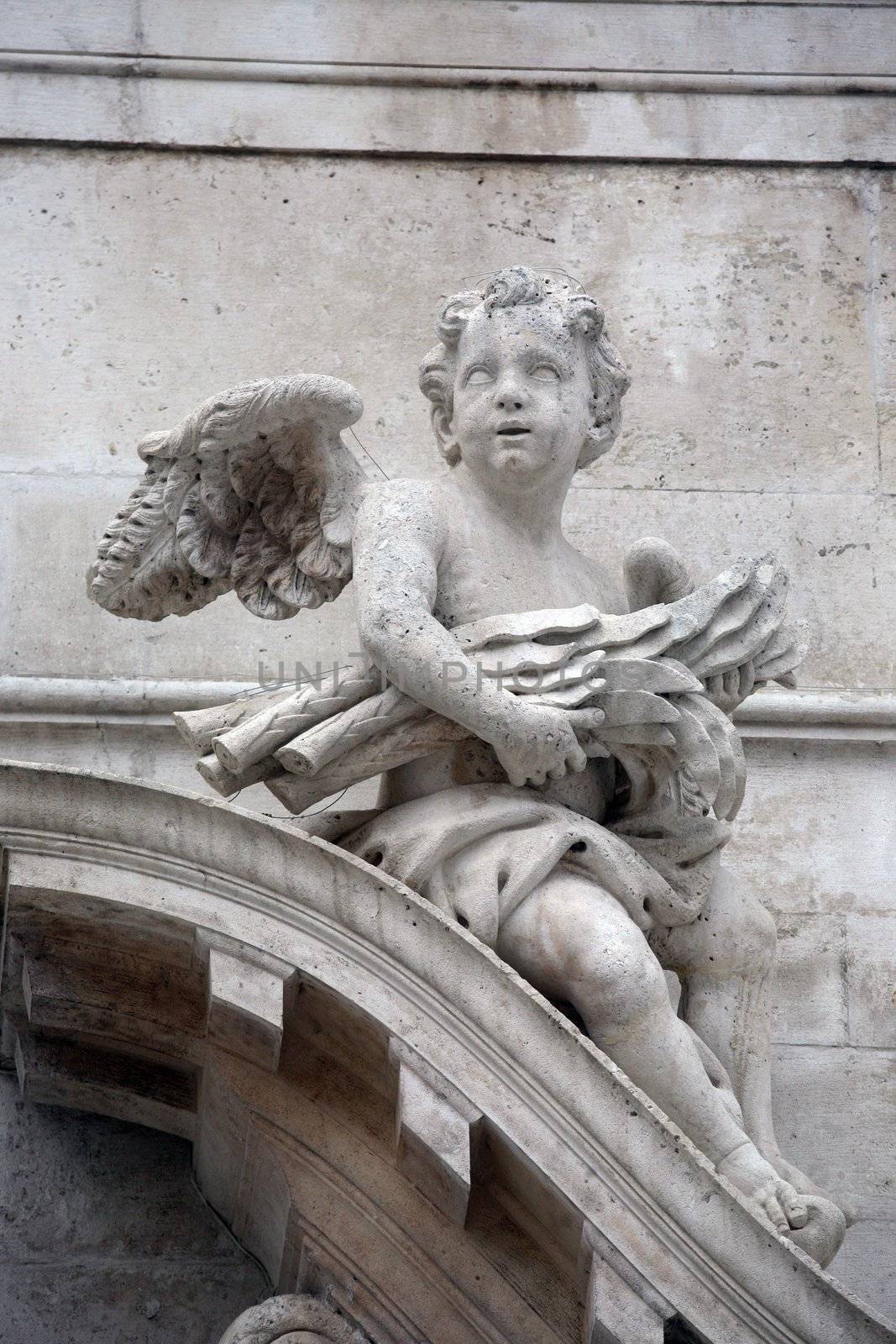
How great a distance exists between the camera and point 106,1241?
187 inches

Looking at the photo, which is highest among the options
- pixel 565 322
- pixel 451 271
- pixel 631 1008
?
pixel 451 271

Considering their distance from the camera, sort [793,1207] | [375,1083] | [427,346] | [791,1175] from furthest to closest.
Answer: [427,346] < [791,1175] < [375,1083] < [793,1207]

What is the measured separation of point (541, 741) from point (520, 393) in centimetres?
66

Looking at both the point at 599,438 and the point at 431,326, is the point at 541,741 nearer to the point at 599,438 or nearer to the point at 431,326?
the point at 599,438

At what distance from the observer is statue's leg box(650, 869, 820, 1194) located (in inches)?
180

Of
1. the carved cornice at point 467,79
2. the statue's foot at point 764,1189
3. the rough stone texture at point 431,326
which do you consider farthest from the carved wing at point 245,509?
the carved cornice at point 467,79

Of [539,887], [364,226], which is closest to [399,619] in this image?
[539,887]

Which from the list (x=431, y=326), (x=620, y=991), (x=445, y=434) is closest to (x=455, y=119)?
(x=431, y=326)

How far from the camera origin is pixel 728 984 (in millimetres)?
4617

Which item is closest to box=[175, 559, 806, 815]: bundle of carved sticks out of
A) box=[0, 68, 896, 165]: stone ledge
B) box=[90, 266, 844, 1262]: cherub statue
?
box=[90, 266, 844, 1262]: cherub statue

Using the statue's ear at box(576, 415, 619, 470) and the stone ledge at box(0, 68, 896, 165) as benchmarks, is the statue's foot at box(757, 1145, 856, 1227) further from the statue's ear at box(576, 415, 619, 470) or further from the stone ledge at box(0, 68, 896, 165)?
the stone ledge at box(0, 68, 896, 165)

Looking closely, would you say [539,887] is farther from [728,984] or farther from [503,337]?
[503,337]

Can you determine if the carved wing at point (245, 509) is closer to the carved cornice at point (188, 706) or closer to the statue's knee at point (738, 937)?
the carved cornice at point (188, 706)

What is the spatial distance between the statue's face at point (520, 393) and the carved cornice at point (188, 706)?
1.00 meters
